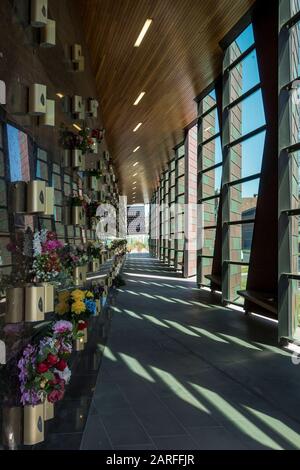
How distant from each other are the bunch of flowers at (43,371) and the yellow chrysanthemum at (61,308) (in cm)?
87

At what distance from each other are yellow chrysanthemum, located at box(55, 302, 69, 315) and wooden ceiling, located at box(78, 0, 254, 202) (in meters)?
5.25

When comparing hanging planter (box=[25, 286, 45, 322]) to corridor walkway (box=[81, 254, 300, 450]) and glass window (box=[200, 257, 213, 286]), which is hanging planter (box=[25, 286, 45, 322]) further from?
glass window (box=[200, 257, 213, 286])

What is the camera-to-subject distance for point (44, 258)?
3273 millimetres

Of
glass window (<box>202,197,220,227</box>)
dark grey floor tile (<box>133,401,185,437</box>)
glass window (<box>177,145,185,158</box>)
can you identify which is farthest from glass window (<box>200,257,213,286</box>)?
dark grey floor tile (<box>133,401,185,437</box>)

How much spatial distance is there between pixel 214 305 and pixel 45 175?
24.3ft

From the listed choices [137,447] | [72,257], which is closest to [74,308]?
[72,257]

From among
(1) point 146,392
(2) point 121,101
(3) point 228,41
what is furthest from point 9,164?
(2) point 121,101

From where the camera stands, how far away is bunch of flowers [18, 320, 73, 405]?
3.00 m

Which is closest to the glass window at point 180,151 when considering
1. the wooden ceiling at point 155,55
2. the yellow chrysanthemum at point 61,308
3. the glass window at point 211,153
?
the wooden ceiling at point 155,55

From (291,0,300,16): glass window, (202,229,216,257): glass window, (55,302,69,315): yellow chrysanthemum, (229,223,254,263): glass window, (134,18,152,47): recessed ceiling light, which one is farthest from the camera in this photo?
(202,229,216,257): glass window

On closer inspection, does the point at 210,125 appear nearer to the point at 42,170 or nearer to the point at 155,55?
the point at 155,55

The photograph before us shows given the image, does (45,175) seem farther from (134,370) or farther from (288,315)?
(288,315)

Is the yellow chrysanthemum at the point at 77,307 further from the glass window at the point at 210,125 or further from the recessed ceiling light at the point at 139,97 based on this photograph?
the glass window at the point at 210,125

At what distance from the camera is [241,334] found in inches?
287
